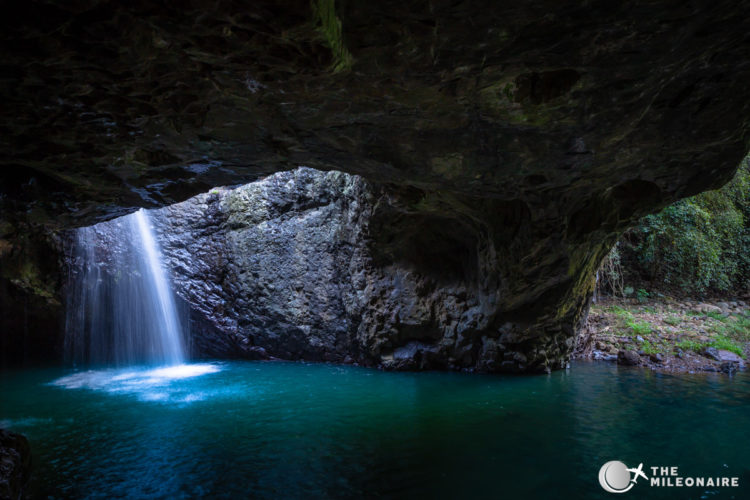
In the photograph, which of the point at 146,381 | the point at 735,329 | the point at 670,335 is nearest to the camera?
the point at 146,381

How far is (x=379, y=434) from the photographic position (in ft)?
16.5

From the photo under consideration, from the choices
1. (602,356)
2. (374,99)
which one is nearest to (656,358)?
(602,356)

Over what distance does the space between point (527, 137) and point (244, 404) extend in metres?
5.42

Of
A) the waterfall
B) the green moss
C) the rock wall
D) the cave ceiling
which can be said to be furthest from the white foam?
the green moss

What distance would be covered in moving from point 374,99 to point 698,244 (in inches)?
559

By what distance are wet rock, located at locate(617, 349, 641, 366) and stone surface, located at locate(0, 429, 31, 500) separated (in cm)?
1052

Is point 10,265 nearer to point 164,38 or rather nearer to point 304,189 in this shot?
point 304,189

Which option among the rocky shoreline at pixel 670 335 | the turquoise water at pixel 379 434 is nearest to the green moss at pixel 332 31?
the turquoise water at pixel 379 434

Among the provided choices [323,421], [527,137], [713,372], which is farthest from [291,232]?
[713,372]

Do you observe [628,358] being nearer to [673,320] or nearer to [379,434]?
[673,320]

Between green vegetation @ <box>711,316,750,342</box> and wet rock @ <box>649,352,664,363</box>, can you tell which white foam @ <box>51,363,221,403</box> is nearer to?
wet rock @ <box>649,352,664,363</box>

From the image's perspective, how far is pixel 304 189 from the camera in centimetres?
1091

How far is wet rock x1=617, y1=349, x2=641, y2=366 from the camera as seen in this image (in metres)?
9.55

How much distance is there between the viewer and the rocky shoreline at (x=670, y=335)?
9.42 meters
